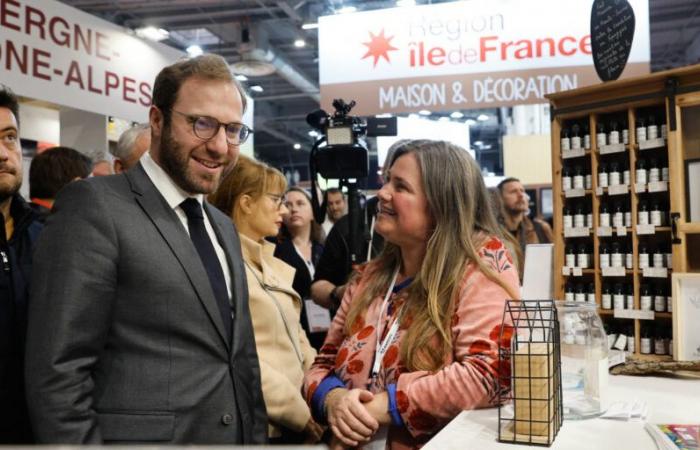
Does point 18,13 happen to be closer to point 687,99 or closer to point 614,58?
point 614,58

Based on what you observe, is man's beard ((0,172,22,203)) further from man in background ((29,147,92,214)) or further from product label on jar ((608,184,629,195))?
product label on jar ((608,184,629,195))

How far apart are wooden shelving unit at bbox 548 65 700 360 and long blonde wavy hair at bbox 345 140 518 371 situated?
96 centimetres

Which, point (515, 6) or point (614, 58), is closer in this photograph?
point (614, 58)

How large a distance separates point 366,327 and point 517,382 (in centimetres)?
53

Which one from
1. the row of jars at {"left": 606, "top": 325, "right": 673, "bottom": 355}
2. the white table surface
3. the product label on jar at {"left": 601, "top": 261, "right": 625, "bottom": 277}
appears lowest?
the row of jars at {"left": 606, "top": 325, "right": 673, "bottom": 355}

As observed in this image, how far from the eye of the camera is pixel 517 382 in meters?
1.17

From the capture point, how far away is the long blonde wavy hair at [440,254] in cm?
148

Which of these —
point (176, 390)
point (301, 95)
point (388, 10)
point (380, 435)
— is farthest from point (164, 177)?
point (301, 95)

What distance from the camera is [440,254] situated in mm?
1552

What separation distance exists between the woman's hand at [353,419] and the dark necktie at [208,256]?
1.03 feet

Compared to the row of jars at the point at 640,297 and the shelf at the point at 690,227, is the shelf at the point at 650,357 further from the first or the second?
the shelf at the point at 690,227

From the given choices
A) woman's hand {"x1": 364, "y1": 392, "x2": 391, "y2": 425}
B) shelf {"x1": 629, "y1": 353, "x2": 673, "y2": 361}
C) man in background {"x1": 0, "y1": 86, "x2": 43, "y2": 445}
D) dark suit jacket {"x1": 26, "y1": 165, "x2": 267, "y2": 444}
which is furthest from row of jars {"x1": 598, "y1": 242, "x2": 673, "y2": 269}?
man in background {"x1": 0, "y1": 86, "x2": 43, "y2": 445}

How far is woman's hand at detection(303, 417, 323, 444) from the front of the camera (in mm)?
1884

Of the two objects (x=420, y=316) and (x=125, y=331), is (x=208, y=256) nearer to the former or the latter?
(x=125, y=331)
